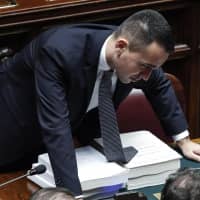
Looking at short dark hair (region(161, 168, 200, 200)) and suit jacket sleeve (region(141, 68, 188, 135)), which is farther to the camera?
suit jacket sleeve (region(141, 68, 188, 135))

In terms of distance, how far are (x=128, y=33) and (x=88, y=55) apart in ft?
0.58

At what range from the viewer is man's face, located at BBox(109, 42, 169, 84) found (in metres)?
1.98

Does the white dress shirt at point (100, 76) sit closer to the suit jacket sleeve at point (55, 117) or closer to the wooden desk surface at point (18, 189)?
the suit jacket sleeve at point (55, 117)

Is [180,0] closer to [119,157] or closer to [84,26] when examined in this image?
[84,26]

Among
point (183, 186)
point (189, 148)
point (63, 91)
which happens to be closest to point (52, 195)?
point (183, 186)

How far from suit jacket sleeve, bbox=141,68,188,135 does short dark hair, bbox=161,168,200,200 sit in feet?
3.04

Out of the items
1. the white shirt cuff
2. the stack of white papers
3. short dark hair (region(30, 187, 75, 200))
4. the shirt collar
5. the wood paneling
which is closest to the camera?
short dark hair (region(30, 187, 75, 200))

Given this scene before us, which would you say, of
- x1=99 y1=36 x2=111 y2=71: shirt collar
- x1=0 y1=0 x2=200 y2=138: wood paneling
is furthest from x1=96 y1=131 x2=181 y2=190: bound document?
x1=0 y1=0 x2=200 y2=138: wood paneling

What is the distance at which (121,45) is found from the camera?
2.01m

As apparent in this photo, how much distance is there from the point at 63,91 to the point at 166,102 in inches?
18.4

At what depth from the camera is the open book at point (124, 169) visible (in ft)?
6.48

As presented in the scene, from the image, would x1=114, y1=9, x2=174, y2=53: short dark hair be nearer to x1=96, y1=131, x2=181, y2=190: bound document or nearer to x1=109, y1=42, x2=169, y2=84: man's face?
x1=109, y1=42, x2=169, y2=84: man's face

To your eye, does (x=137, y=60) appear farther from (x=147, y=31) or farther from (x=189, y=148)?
(x=189, y=148)

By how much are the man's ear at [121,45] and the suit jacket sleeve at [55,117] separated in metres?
0.19
